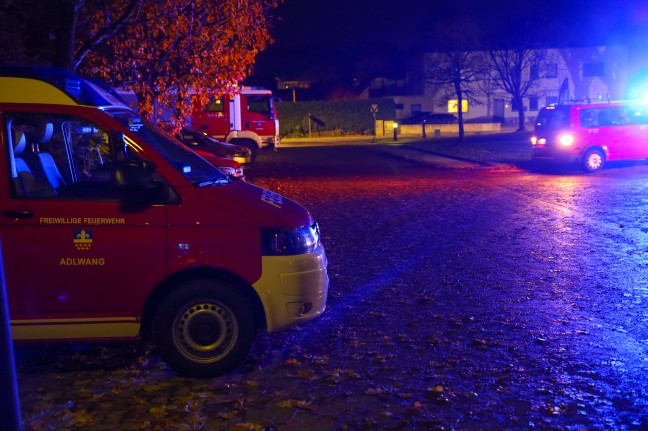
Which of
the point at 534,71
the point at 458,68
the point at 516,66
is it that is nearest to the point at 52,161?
the point at 458,68

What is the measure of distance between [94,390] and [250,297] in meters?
1.36

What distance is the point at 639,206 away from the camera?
586 inches

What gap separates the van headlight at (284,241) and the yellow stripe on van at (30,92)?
5.90 ft

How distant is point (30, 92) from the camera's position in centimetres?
562

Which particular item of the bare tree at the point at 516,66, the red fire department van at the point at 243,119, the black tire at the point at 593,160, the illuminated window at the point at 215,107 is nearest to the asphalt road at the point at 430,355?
the black tire at the point at 593,160

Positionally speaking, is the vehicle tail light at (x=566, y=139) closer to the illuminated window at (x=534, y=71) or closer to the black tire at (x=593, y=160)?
the black tire at (x=593, y=160)

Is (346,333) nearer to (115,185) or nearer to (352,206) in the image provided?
(115,185)

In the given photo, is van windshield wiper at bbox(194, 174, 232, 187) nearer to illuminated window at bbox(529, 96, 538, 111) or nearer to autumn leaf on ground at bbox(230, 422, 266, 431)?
autumn leaf on ground at bbox(230, 422, 266, 431)

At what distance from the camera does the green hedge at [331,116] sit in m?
56.8

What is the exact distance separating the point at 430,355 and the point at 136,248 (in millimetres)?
2648

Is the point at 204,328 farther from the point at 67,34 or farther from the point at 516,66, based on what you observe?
the point at 516,66

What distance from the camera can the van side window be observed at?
18.4 ft

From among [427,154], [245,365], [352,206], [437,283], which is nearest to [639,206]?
[352,206]

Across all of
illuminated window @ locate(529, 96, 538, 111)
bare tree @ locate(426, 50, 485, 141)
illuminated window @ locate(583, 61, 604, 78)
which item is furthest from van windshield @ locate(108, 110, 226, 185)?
illuminated window @ locate(583, 61, 604, 78)
